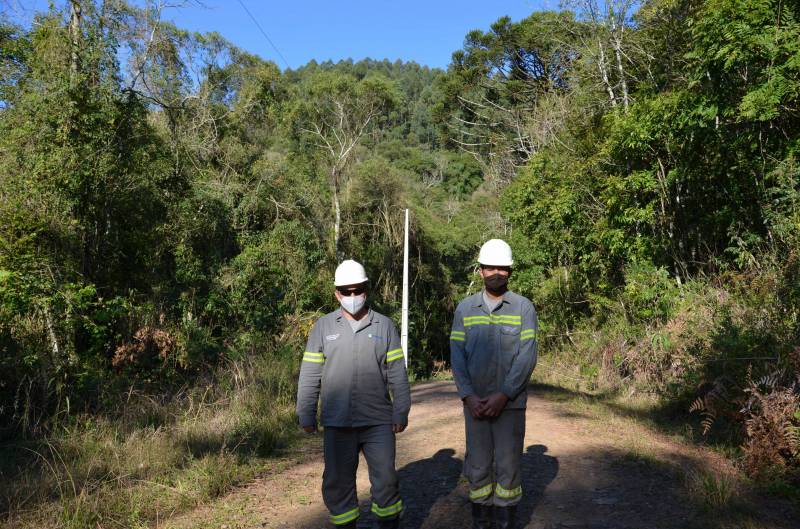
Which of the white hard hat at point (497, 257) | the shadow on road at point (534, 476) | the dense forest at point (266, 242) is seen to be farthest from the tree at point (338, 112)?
the white hard hat at point (497, 257)

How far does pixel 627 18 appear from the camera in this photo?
15.4 metres

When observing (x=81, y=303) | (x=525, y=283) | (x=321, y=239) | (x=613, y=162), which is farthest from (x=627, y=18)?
(x=321, y=239)

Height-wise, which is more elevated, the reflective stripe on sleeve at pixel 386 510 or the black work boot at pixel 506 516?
the reflective stripe on sleeve at pixel 386 510

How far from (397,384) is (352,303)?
24.1 inches

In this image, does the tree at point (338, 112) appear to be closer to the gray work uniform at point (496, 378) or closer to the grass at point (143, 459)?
the grass at point (143, 459)

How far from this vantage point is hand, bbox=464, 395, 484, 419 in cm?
407

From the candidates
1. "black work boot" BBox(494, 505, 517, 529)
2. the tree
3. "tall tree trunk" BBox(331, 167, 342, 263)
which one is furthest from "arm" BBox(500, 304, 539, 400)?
the tree

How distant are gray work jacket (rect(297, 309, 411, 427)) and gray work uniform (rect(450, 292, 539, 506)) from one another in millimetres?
460

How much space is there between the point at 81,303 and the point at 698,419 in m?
10.1

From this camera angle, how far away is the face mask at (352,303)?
13.3 ft

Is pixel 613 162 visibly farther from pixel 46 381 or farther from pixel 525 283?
pixel 46 381

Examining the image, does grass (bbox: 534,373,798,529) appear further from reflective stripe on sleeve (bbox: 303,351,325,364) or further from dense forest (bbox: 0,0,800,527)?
reflective stripe on sleeve (bbox: 303,351,325,364)

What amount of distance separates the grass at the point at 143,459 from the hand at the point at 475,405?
9.20ft

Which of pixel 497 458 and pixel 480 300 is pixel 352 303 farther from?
pixel 497 458
